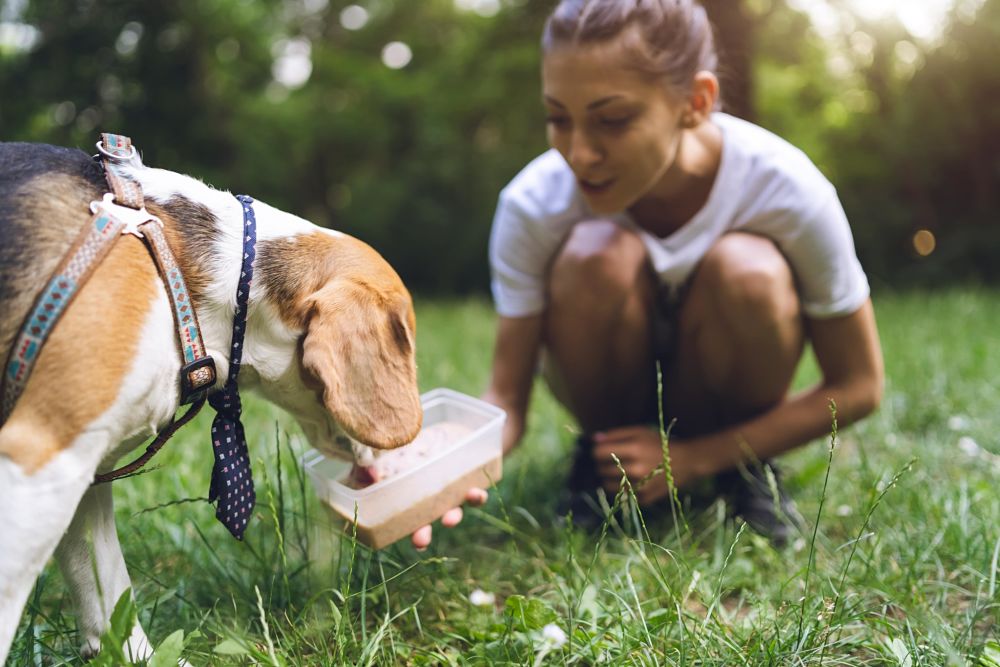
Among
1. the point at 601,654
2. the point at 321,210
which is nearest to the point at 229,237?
the point at 601,654

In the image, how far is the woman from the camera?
7.20 ft

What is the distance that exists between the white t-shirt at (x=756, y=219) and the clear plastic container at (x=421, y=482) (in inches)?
26.8

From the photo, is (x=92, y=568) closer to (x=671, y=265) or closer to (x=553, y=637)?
(x=553, y=637)

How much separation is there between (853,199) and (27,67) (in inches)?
279

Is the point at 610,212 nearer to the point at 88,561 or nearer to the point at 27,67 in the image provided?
the point at 88,561

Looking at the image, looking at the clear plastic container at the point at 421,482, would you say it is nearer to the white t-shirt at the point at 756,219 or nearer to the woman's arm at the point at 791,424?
the woman's arm at the point at 791,424

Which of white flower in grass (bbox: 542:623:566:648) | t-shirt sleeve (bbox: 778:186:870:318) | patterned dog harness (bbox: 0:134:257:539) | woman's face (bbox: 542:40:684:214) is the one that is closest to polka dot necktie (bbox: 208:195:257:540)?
patterned dog harness (bbox: 0:134:257:539)

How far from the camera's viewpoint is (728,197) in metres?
2.39

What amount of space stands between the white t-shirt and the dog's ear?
1.02 meters

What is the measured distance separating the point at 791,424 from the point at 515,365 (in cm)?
84

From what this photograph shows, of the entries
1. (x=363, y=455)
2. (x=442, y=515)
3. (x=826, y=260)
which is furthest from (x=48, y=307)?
(x=826, y=260)

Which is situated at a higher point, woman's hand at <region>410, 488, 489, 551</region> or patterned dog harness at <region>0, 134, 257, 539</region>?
patterned dog harness at <region>0, 134, 257, 539</region>

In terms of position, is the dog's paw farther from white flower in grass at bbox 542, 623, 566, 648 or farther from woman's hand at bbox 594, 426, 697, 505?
woman's hand at bbox 594, 426, 697, 505

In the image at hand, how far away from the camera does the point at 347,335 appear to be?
153 centimetres
